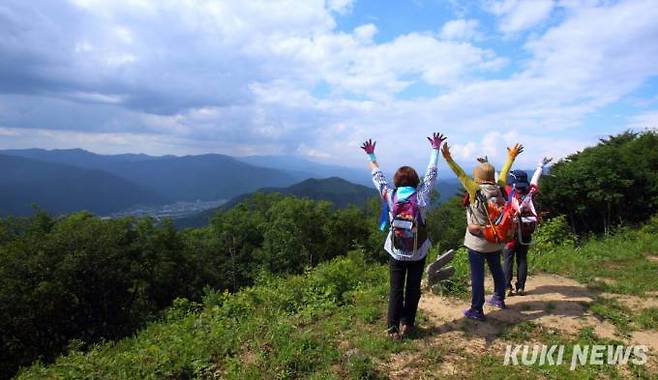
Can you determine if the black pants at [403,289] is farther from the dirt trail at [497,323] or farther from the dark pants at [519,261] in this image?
the dark pants at [519,261]

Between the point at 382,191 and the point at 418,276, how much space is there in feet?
3.96

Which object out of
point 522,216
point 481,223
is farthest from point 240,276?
point 481,223

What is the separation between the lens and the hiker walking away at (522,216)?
673cm

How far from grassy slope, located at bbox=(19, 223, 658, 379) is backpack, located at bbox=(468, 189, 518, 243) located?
134cm

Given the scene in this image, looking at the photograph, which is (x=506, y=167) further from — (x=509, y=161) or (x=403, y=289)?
(x=403, y=289)

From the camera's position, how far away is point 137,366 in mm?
5320

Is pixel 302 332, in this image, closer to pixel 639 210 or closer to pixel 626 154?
pixel 639 210

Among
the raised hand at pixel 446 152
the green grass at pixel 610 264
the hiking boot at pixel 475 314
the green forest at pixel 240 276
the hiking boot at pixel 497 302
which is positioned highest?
the raised hand at pixel 446 152

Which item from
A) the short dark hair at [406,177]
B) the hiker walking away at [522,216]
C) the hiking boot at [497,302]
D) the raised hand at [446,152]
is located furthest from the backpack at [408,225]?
the hiking boot at [497,302]

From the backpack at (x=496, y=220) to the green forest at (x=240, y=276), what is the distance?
1.85m

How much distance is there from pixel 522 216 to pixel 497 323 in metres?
1.84

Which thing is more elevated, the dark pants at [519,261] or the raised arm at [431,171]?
the raised arm at [431,171]

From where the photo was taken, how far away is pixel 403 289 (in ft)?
18.0

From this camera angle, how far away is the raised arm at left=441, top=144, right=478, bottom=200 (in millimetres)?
5520
